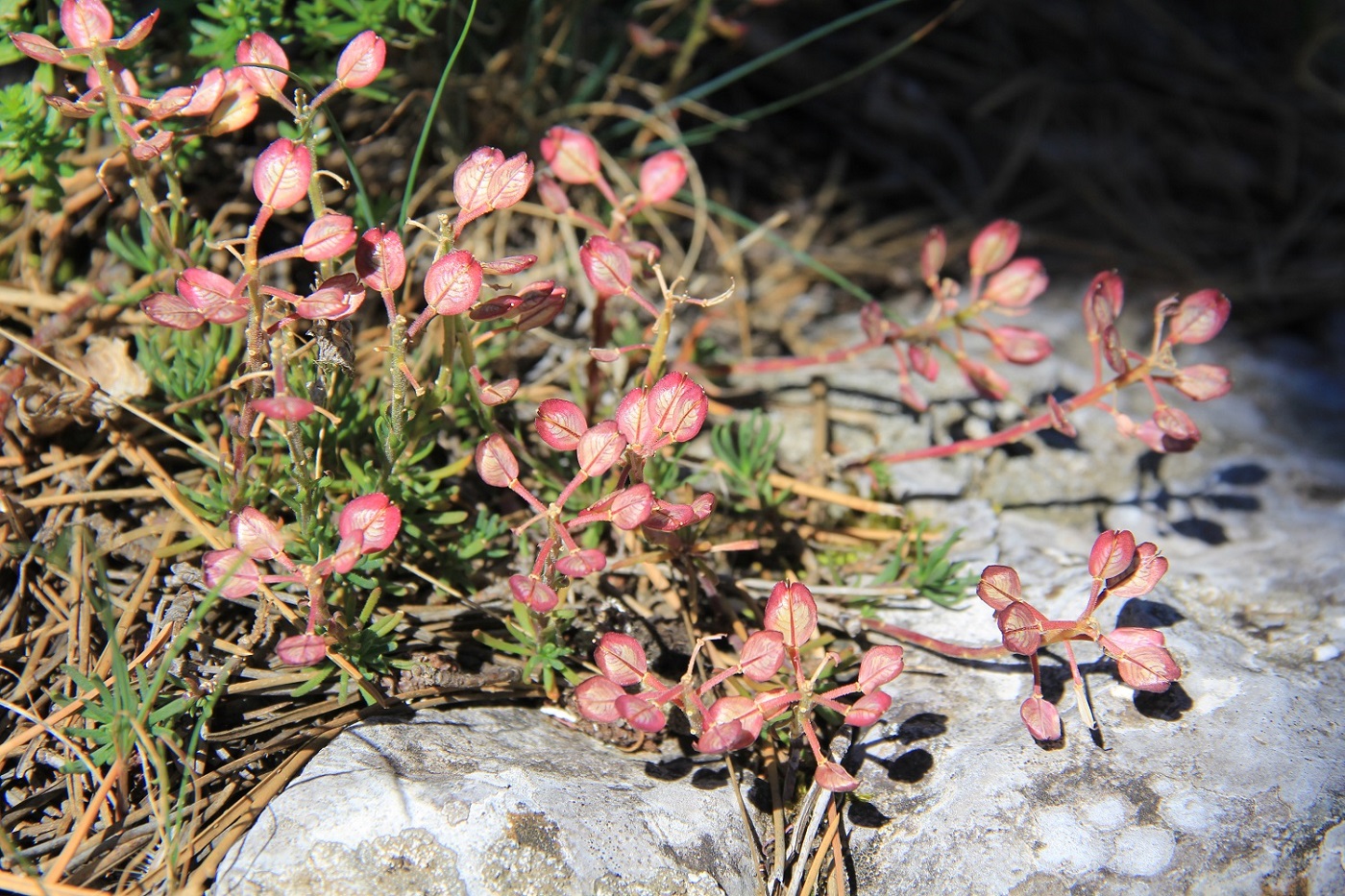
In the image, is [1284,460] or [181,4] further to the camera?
[1284,460]

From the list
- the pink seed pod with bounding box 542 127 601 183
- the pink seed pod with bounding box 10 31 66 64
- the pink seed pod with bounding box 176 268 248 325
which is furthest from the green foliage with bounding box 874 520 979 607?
the pink seed pod with bounding box 10 31 66 64

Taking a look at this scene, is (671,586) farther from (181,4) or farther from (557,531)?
(181,4)

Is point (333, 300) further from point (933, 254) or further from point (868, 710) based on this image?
point (933, 254)

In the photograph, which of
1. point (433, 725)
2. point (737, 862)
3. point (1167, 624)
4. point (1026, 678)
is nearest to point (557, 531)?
point (433, 725)

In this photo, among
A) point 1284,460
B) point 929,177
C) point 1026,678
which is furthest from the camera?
point 929,177

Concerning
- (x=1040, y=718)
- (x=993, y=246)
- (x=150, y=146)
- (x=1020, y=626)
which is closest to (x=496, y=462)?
(x=150, y=146)
